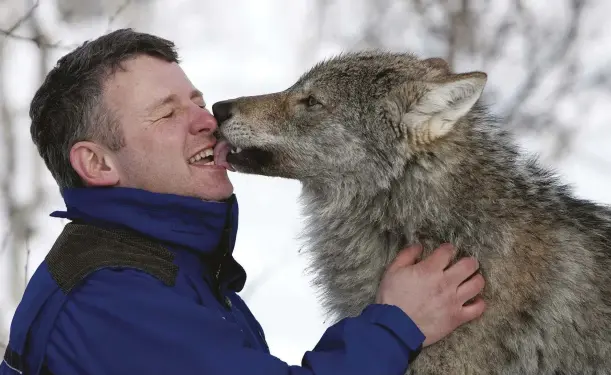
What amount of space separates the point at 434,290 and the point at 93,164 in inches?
48.7

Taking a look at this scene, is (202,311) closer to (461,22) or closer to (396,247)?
(396,247)

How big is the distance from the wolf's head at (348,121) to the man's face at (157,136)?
8.3 inches

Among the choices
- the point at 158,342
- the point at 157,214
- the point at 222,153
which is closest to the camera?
the point at 158,342

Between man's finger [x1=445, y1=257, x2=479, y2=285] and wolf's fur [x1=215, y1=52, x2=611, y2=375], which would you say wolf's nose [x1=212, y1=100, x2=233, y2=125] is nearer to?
wolf's fur [x1=215, y1=52, x2=611, y2=375]

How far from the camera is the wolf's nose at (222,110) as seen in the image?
9.76ft

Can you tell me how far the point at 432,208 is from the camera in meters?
2.76

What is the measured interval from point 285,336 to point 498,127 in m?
3.06

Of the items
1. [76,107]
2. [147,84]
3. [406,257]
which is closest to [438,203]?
[406,257]

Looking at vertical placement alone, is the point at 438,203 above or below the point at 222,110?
below

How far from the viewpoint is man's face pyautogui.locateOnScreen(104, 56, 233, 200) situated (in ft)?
8.54

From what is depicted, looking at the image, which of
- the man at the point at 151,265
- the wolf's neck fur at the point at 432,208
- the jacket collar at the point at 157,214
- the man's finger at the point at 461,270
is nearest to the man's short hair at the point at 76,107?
the man at the point at 151,265

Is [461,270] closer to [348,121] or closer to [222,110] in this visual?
[348,121]

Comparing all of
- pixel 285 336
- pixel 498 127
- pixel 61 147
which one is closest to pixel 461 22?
pixel 285 336

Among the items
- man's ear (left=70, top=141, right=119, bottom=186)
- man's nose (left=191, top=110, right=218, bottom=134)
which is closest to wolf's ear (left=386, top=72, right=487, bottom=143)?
man's nose (left=191, top=110, right=218, bottom=134)
